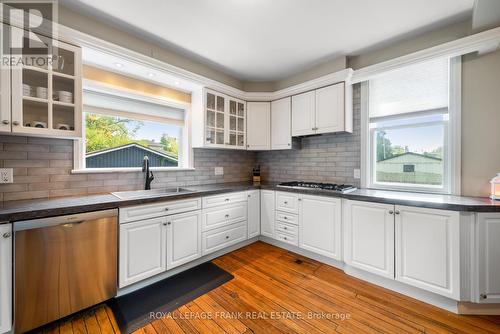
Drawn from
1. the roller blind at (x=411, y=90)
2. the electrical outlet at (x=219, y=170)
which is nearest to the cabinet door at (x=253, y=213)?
the electrical outlet at (x=219, y=170)

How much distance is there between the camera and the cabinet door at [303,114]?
9.68 ft

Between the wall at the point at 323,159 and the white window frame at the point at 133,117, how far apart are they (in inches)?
61.7

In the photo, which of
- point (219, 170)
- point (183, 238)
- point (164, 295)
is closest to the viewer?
point (164, 295)

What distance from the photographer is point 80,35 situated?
1.83m

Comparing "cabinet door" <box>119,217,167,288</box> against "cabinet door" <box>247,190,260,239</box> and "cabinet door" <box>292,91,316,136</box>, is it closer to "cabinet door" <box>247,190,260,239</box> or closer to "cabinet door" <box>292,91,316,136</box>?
"cabinet door" <box>247,190,260,239</box>

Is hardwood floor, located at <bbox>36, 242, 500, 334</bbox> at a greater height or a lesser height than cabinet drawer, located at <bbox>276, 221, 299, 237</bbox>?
lesser

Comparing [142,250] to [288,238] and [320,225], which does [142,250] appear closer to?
[288,238]

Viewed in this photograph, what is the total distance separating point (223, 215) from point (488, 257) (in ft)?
8.44

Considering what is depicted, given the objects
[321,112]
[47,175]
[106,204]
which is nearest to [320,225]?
[321,112]

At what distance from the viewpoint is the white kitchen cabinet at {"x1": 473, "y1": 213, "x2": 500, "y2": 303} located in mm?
1657

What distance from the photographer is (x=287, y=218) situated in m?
2.89

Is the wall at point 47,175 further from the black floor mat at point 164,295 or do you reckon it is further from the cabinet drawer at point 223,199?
the black floor mat at point 164,295

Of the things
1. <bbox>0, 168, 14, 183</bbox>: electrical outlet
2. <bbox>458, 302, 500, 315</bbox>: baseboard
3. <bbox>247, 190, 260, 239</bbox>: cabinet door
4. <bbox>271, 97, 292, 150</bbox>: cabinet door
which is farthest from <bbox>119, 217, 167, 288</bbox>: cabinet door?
<bbox>458, 302, 500, 315</bbox>: baseboard

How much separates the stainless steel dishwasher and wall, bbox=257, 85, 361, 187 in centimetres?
263
